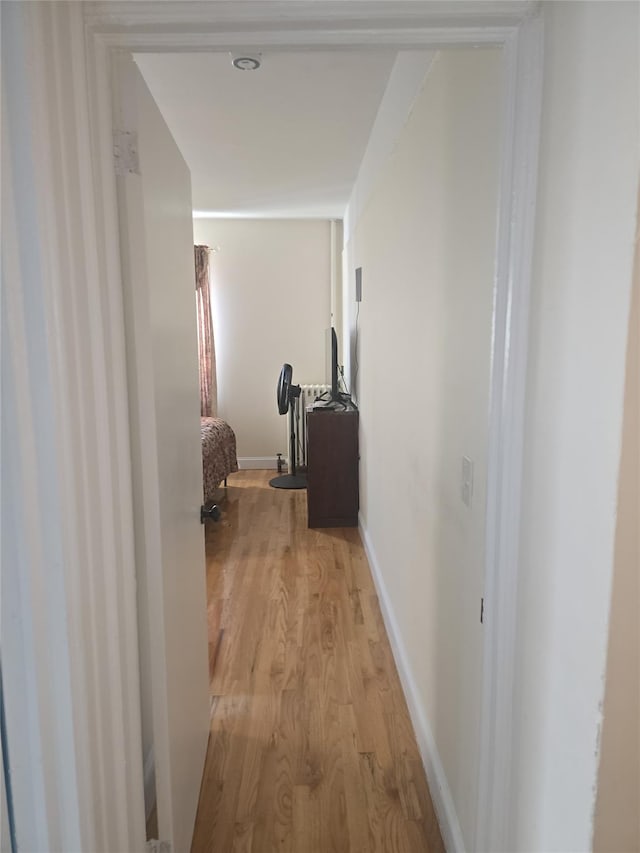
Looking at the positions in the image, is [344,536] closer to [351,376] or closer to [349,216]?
[351,376]

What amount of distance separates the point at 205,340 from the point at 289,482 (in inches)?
62.5

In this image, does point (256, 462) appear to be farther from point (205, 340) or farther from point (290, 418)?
point (205, 340)

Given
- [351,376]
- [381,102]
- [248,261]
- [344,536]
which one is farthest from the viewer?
[248,261]

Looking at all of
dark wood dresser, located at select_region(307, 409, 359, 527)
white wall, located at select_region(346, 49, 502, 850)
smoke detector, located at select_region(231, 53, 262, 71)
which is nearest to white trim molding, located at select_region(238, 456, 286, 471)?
dark wood dresser, located at select_region(307, 409, 359, 527)

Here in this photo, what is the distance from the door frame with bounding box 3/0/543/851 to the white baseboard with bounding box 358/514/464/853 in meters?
0.45

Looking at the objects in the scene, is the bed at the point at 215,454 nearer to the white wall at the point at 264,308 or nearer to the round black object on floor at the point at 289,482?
the round black object on floor at the point at 289,482

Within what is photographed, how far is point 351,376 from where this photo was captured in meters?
4.70

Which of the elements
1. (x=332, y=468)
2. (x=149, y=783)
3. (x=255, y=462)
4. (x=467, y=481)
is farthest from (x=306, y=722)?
(x=255, y=462)

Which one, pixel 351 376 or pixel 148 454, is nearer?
pixel 148 454

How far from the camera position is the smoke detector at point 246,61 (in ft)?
7.20

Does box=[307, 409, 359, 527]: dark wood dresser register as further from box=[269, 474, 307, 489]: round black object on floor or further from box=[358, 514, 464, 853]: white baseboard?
box=[358, 514, 464, 853]: white baseboard

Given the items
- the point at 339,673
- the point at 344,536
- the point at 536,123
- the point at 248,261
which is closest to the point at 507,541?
the point at 536,123

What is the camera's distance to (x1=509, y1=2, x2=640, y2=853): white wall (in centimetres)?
74

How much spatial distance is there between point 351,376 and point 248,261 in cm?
186
